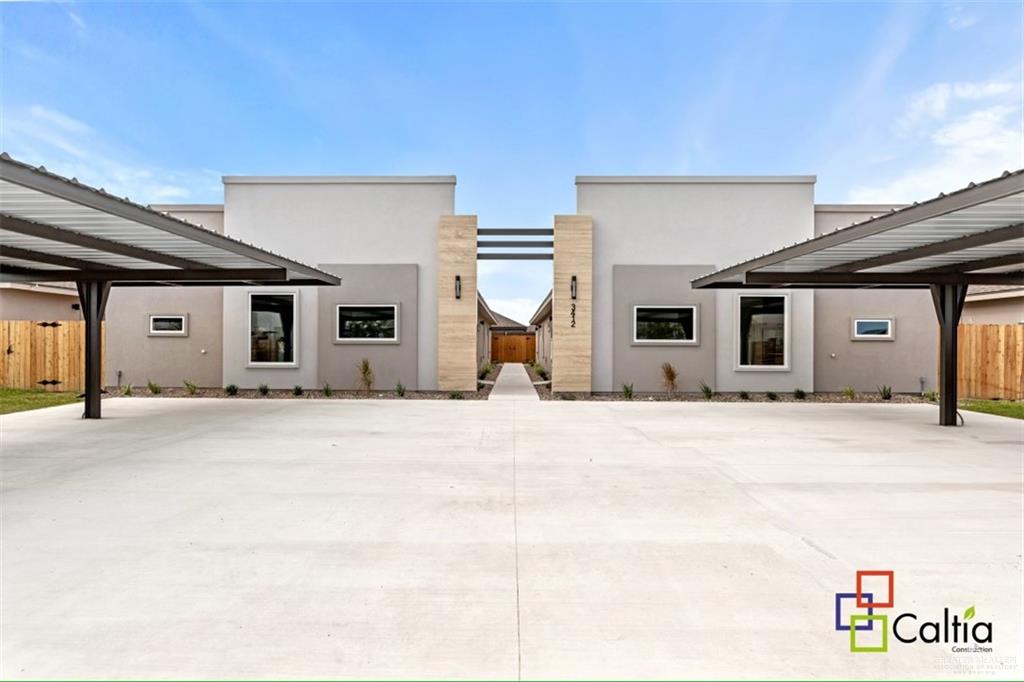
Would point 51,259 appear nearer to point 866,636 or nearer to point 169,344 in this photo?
point 169,344

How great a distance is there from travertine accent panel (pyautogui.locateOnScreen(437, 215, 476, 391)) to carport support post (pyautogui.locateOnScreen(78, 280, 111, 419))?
6.93m

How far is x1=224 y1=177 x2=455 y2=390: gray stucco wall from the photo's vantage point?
1338cm

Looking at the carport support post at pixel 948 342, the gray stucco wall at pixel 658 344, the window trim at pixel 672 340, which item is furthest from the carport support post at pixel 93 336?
the carport support post at pixel 948 342

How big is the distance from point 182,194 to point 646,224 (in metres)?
13.8

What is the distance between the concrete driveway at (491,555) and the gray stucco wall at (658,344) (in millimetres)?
5916

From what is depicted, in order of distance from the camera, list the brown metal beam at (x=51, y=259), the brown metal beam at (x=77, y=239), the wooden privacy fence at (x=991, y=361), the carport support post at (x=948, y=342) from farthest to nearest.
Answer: the wooden privacy fence at (x=991, y=361)
the carport support post at (x=948, y=342)
the brown metal beam at (x=51, y=259)
the brown metal beam at (x=77, y=239)

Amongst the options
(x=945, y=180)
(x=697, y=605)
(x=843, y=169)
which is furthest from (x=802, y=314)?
Answer: (x=697, y=605)

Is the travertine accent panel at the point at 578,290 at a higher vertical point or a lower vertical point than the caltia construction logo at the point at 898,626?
higher

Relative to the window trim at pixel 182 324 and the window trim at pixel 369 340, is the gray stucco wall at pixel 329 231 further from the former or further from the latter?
the window trim at pixel 182 324

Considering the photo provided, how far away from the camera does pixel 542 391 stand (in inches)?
555

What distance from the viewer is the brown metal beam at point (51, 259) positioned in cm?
757

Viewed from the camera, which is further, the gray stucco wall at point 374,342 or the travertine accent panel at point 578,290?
the gray stucco wall at point 374,342

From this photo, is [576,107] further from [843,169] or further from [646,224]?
[843,169]

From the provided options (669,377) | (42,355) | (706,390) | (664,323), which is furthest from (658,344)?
(42,355)
